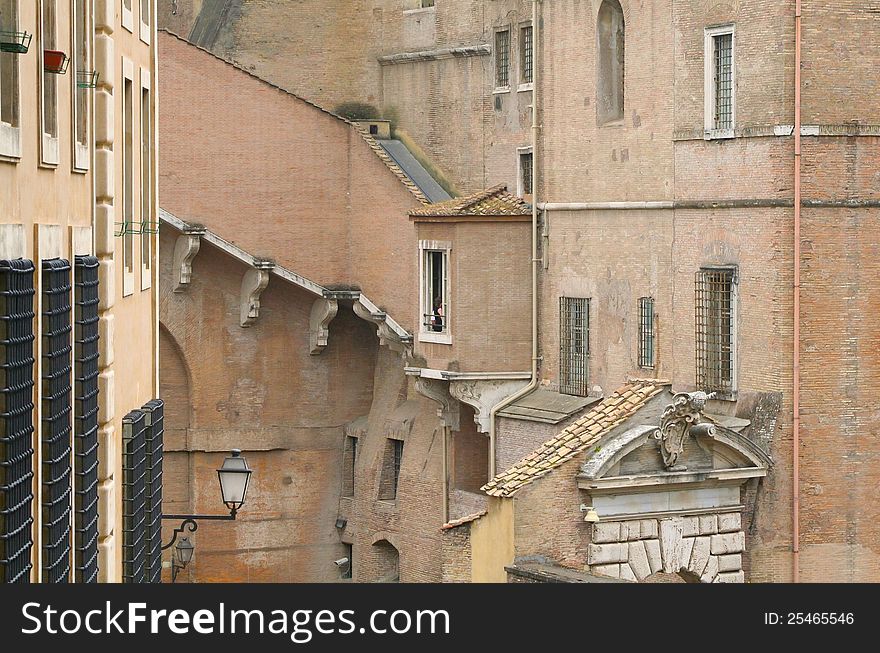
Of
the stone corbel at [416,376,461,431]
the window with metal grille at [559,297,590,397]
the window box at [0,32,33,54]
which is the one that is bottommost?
the stone corbel at [416,376,461,431]

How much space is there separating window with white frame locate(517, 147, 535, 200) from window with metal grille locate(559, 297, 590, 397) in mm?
3636

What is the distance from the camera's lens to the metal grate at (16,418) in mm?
12938

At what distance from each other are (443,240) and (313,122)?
6005mm

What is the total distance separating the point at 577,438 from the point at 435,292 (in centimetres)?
833

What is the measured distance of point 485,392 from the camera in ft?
116

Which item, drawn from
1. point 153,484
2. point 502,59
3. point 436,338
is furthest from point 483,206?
point 153,484

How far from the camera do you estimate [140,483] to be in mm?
19578

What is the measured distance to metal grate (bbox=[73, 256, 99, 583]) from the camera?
633 inches

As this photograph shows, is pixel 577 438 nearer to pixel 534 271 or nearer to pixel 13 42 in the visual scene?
pixel 534 271

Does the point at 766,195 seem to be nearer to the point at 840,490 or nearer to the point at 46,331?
the point at 840,490

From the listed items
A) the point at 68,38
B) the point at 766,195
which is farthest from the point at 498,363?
the point at 68,38

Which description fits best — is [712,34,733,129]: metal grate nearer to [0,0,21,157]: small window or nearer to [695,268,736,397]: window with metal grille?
[695,268,736,397]: window with metal grille

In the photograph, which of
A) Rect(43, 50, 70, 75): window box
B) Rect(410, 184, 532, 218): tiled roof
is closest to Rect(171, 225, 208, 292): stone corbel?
Rect(410, 184, 532, 218): tiled roof

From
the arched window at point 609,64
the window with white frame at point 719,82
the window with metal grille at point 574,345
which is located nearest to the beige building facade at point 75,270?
the window with white frame at point 719,82
